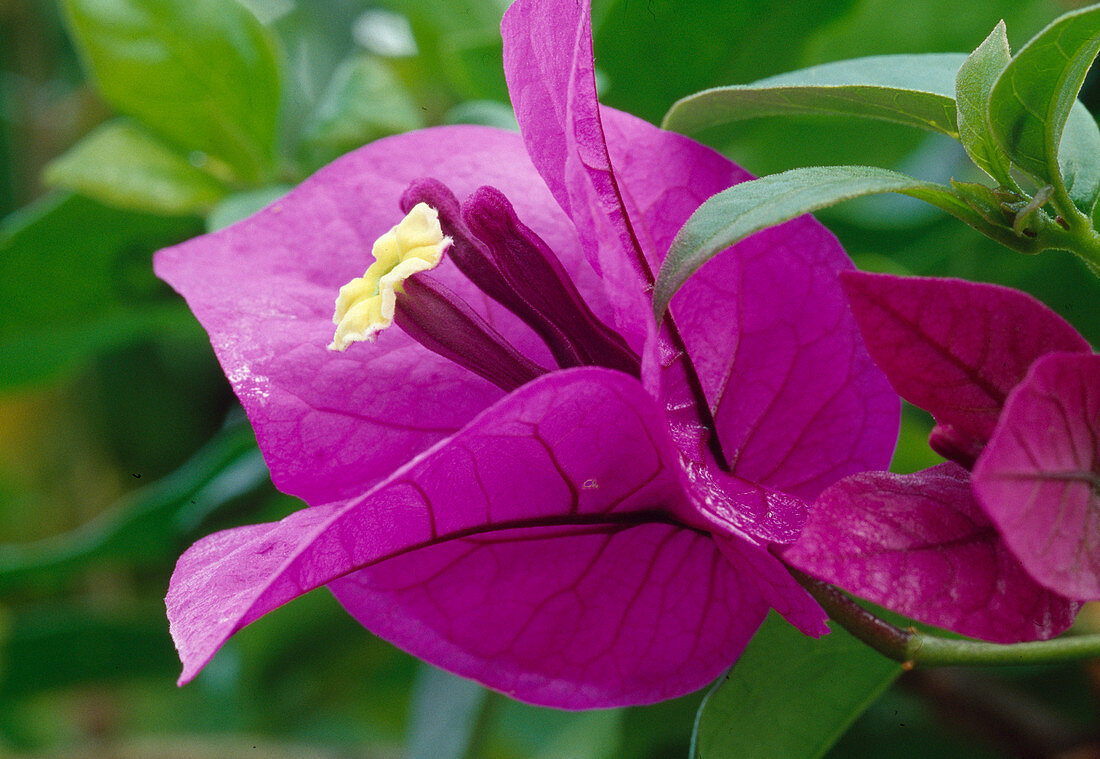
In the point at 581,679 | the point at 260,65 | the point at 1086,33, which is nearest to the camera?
the point at 1086,33

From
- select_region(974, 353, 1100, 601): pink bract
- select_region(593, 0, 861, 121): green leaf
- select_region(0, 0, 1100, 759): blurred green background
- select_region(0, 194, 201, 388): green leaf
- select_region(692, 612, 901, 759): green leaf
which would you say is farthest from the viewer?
select_region(0, 194, 201, 388): green leaf

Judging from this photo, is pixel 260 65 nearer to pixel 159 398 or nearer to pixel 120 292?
pixel 120 292

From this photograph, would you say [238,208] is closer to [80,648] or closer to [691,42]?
[691,42]

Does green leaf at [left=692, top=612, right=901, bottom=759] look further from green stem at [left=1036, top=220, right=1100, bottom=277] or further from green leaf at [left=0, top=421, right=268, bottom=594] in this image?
green leaf at [left=0, top=421, right=268, bottom=594]

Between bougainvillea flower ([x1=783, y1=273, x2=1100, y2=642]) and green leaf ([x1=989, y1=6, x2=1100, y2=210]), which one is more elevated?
green leaf ([x1=989, y1=6, x2=1100, y2=210])

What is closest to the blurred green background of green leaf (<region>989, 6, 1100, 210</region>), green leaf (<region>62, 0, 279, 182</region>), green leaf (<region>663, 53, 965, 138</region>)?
green leaf (<region>62, 0, 279, 182</region>)

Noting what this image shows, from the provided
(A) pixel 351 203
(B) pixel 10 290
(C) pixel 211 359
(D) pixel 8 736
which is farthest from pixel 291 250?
(D) pixel 8 736

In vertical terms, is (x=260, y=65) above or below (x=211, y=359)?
above

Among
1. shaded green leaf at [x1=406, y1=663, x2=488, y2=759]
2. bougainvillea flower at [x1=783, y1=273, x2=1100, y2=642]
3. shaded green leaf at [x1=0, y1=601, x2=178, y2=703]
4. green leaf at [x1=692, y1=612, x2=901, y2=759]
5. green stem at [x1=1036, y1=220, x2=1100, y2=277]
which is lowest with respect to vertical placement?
shaded green leaf at [x1=0, y1=601, x2=178, y2=703]
